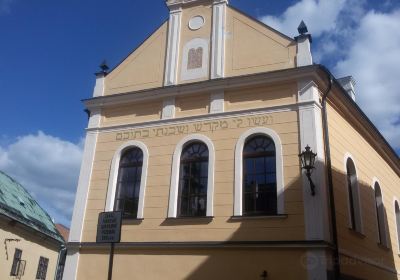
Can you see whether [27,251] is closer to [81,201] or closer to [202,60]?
[81,201]

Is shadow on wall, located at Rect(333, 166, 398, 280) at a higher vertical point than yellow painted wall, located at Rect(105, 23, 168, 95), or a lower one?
lower

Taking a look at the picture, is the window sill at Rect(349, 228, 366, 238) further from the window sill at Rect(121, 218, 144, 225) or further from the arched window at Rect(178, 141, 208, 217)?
the window sill at Rect(121, 218, 144, 225)

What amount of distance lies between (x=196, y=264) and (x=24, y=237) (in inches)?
564

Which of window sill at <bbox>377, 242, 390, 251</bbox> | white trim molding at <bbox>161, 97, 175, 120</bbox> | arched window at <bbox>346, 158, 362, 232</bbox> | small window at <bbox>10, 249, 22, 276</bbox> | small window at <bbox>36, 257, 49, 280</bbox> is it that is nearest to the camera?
arched window at <bbox>346, 158, 362, 232</bbox>

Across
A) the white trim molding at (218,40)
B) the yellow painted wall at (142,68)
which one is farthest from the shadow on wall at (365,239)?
the yellow painted wall at (142,68)

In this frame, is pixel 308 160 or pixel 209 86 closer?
pixel 308 160

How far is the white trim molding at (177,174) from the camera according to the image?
11938mm

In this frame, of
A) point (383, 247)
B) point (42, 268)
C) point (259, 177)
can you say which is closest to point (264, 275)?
point (259, 177)

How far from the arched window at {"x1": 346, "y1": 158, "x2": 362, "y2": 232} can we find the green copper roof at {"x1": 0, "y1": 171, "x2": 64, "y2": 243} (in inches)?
591

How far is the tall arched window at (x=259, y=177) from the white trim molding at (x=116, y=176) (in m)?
3.06

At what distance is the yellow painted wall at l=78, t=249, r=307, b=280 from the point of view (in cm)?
1047

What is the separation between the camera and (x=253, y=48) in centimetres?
1315

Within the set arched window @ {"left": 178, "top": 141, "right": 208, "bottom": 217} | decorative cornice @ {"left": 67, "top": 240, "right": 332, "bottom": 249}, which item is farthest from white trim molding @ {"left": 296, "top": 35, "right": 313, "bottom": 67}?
decorative cornice @ {"left": 67, "top": 240, "right": 332, "bottom": 249}

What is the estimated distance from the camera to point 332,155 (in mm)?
12078
